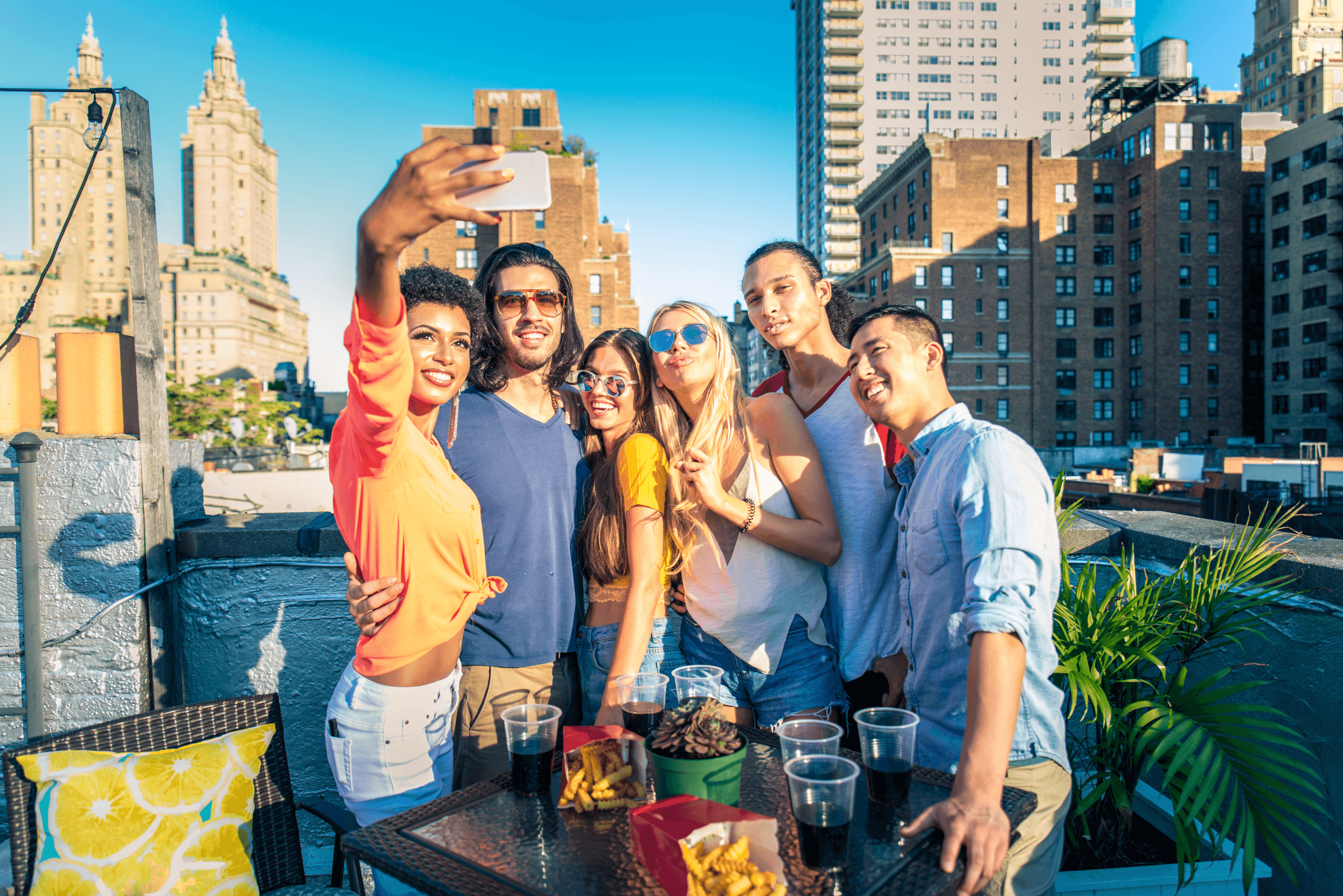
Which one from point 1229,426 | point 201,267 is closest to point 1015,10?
point 1229,426

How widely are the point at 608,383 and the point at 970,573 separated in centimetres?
154

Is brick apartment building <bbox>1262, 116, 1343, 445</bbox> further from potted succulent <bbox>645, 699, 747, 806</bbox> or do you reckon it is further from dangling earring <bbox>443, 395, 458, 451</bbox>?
potted succulent <bbox>645, 699, 747, 806</bbox>

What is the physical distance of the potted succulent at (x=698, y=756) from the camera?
1.68 meters

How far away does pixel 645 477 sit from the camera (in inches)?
102

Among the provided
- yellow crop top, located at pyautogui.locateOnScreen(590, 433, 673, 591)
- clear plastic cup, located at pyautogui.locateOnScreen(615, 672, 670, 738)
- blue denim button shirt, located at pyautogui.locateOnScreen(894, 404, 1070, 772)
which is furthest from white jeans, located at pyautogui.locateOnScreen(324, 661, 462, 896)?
blue denim button shirt, located at pyautogui.locateOnScreen(894, 404, 1070, 772)

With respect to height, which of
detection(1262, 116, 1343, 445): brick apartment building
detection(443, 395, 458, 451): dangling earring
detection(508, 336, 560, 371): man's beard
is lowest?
detection(443, 395, 458, 451): dangling earring

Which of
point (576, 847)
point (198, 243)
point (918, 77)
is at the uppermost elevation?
point (918, 77)

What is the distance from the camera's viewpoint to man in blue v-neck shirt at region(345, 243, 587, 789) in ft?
8.66

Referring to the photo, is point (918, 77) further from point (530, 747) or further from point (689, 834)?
point (689, 834)

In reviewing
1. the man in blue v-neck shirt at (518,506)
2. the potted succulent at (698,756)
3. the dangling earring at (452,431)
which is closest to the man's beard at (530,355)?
the man in blue v-neck shirt at (518,506)

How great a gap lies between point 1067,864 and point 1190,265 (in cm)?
6697

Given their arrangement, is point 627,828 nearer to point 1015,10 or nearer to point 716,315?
point 716,315

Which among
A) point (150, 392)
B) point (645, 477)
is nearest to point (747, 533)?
point (645, 477)

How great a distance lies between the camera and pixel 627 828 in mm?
1745
